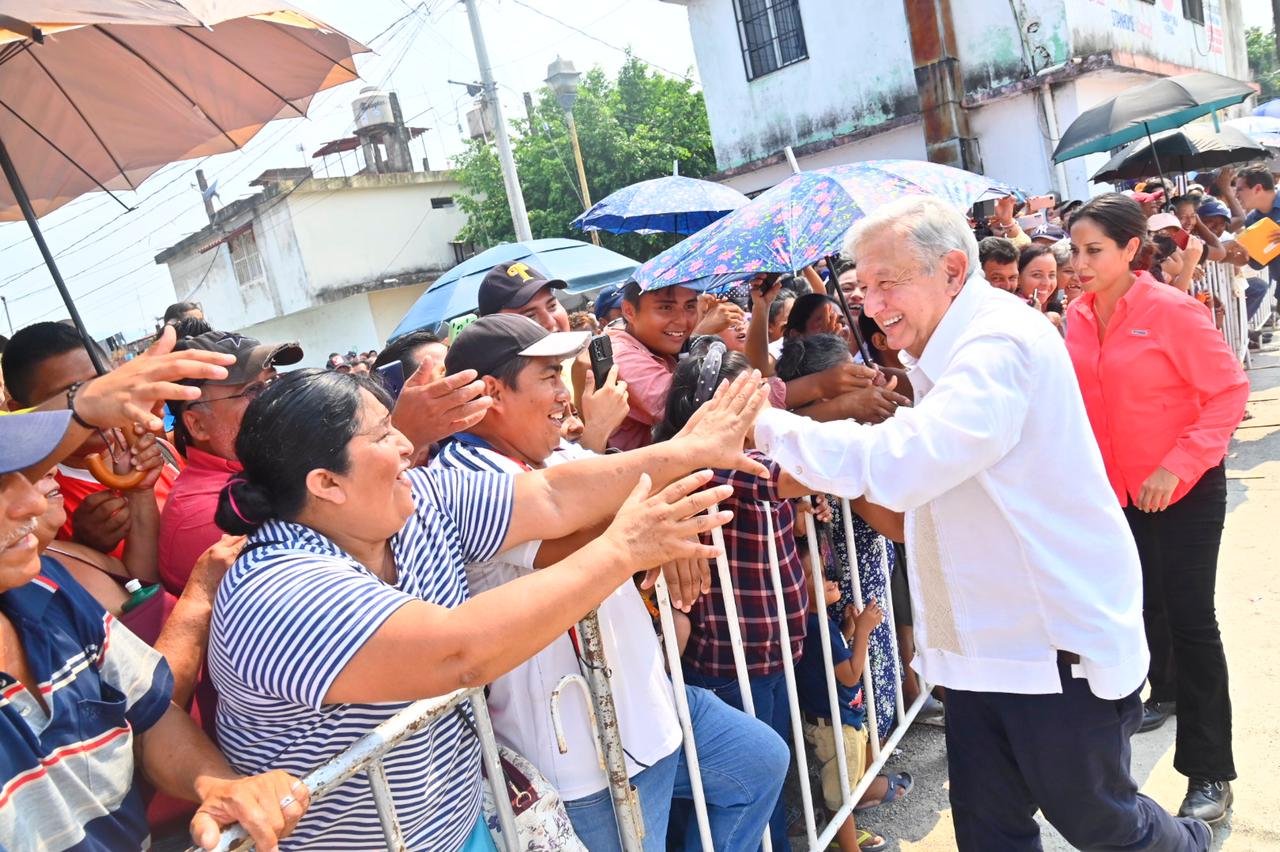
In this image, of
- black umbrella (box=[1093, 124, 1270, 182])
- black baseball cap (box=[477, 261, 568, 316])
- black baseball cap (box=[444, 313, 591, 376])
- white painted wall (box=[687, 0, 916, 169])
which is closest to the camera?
black baseball cap (box=[444, 313, 591, 376])

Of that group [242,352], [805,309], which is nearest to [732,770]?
[242,352]

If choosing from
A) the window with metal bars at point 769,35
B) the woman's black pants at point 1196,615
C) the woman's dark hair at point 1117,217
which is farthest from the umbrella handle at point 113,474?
the window with metal bars at point 769,35

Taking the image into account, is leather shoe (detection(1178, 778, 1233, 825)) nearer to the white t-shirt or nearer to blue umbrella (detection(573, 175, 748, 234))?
the white t-shirt

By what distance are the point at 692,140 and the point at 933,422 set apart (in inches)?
921

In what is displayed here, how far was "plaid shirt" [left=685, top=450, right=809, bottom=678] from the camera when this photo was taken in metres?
2.81

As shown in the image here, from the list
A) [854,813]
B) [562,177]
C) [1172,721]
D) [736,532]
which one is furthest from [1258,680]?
[562,177]

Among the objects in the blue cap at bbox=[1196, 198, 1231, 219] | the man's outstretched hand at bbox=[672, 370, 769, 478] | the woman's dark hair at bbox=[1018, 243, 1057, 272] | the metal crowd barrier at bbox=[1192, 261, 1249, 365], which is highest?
the man's outstretched hand at bbox=[672, 370, 769, 478]

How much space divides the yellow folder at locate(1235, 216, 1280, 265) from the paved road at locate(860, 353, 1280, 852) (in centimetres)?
249

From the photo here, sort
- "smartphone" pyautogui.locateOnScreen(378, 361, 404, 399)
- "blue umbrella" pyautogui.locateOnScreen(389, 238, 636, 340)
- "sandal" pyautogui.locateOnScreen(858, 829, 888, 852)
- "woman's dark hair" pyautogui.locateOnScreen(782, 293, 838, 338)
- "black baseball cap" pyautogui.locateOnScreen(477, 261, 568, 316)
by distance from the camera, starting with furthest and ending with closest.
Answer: "blue umbrella" pyautogui.locateOnScreen(389, 238, 636, 340)
"woman's dark hair" pyautogui.locateOnScreen(782, 293, 838, 338)
"black baseball cap" pyautogui.locateOnScreen(477, 261, 568, 316)
"sandal" pyautogui.locateOnScreen(858, 829, 888, 852)
"smartphone" pyautogui.locateOnScreen(378, 361, 404, 399)

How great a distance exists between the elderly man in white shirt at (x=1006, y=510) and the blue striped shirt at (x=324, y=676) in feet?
3.49

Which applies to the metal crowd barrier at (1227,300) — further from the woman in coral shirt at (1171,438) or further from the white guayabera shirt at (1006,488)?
the white guayabera shirt at (1006,488)

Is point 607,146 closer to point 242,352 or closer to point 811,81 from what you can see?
point 811,81

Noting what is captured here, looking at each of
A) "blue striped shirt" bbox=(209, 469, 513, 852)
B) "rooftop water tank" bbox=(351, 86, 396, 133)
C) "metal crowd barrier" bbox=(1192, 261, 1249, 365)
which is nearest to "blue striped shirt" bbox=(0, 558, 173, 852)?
"blue striped shirt" bbox=(209, 469, 513, 852)

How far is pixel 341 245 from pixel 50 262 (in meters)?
27.7
